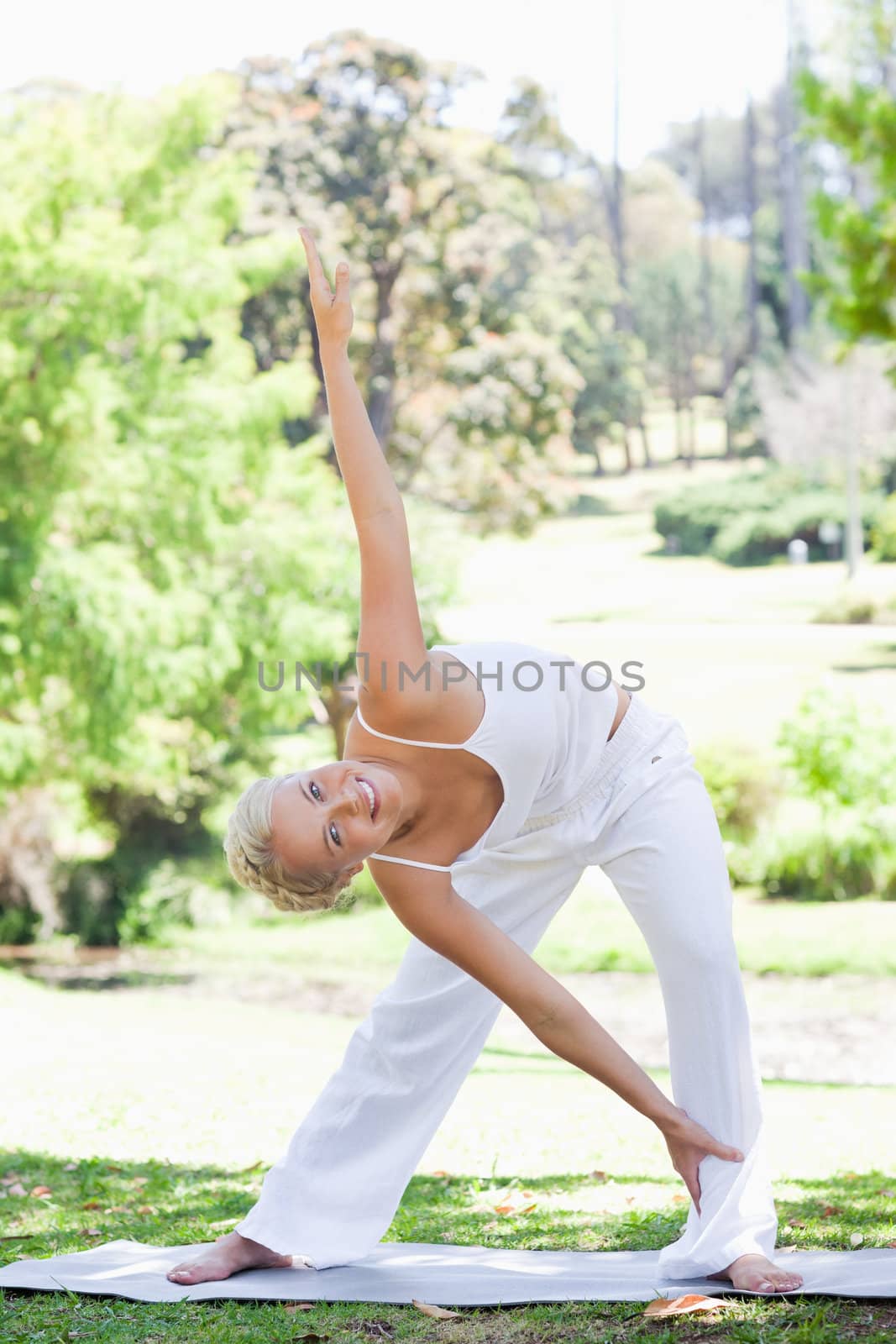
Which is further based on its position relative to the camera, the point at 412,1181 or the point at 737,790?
the point at 737,790

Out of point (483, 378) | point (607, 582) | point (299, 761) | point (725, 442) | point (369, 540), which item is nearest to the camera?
point (369, 540)

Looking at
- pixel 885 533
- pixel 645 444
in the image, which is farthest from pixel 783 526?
pixel 645 444

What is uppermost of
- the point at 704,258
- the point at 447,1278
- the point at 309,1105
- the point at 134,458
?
the point at 704,258

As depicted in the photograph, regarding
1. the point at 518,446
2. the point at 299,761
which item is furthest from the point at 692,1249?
the point at 518,446

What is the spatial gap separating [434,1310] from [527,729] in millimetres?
957

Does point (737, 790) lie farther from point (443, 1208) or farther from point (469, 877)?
point (469, 877)

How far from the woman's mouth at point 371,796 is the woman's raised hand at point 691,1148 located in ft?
2.33

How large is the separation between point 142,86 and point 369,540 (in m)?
8.68

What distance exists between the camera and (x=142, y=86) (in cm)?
971

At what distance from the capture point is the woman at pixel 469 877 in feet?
7.09

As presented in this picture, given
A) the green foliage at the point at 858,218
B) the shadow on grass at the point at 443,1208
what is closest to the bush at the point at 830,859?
the green foliage at the point at 858,218

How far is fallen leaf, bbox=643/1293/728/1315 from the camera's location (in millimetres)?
2172

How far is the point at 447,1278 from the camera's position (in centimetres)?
247

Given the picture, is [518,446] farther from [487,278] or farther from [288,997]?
[288,997]
